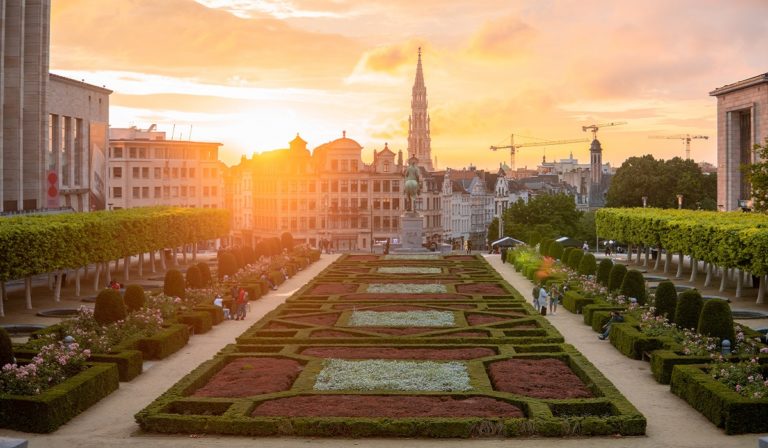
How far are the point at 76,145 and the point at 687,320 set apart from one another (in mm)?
79908

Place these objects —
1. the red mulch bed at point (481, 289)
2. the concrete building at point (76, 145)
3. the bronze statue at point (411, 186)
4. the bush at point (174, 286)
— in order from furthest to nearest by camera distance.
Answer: the bronze statue at point (411, 186)
the concrete building at point (76, 145)
the red mulch bed at point (481, 289)
the bush at point (174, 286)

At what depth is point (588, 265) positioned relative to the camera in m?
64.4

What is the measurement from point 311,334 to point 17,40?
5348 centimetres

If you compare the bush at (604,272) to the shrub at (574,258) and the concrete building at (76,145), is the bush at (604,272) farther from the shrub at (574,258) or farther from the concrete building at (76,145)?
the concrete building at (76,145)

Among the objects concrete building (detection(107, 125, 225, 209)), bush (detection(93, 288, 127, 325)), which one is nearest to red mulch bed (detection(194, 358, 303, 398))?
bush (detection(93, 288, 127, 325))

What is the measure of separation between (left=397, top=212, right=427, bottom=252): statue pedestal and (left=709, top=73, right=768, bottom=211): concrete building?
3884 cm

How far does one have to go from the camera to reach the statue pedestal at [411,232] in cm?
9750

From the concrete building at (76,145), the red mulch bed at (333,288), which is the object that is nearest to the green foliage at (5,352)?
the red mulch bed at (333,288)

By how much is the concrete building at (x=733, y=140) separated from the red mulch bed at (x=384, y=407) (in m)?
89.7

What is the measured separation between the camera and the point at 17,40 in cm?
8250

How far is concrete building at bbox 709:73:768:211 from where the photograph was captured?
111500 mm

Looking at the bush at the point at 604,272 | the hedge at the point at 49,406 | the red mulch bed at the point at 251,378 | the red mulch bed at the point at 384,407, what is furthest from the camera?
the bush at the point at 604,272

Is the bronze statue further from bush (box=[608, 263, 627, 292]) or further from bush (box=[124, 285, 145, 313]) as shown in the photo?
bush (box=[124, 285, 145, 313])

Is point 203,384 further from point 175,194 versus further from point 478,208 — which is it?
point 478,208
